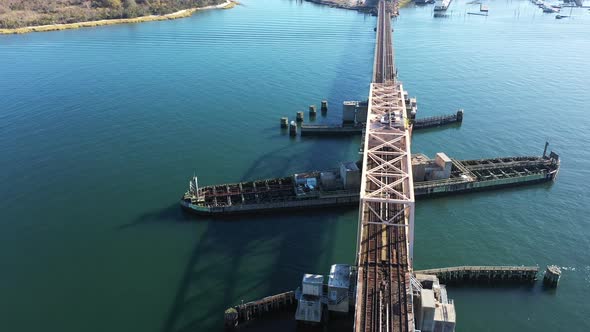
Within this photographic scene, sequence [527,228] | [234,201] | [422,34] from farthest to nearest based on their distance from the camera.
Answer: [422,34]
[234,201]
[527,228]

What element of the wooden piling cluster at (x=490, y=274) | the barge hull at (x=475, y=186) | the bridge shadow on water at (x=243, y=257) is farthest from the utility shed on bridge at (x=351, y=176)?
the wooden piling cluster at (x=490, y=274)

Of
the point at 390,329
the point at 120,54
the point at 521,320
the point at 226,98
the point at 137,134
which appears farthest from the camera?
the point at 120,54

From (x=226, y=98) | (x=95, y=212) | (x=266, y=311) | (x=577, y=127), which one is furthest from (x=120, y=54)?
(x=577, y=127)

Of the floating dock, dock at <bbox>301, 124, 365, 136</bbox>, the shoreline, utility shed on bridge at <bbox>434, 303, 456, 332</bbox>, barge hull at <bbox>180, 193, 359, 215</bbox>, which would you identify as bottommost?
utility shed on bridge at <bbox>434, 303, 456, 332</bbox>

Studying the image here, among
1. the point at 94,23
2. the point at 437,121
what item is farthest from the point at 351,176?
the point at 94,23

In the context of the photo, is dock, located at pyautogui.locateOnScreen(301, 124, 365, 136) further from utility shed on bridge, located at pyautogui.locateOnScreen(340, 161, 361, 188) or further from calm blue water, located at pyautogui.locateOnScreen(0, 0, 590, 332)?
utility shed on bridge, located at pyautogui.locateOnScreen(340, 161, 361, 188)

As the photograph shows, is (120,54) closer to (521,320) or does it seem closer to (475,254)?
(475,254)

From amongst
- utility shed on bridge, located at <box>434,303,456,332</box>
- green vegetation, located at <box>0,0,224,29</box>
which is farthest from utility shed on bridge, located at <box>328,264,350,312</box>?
green vegetation, located at <box>0,0,224,29</box>
